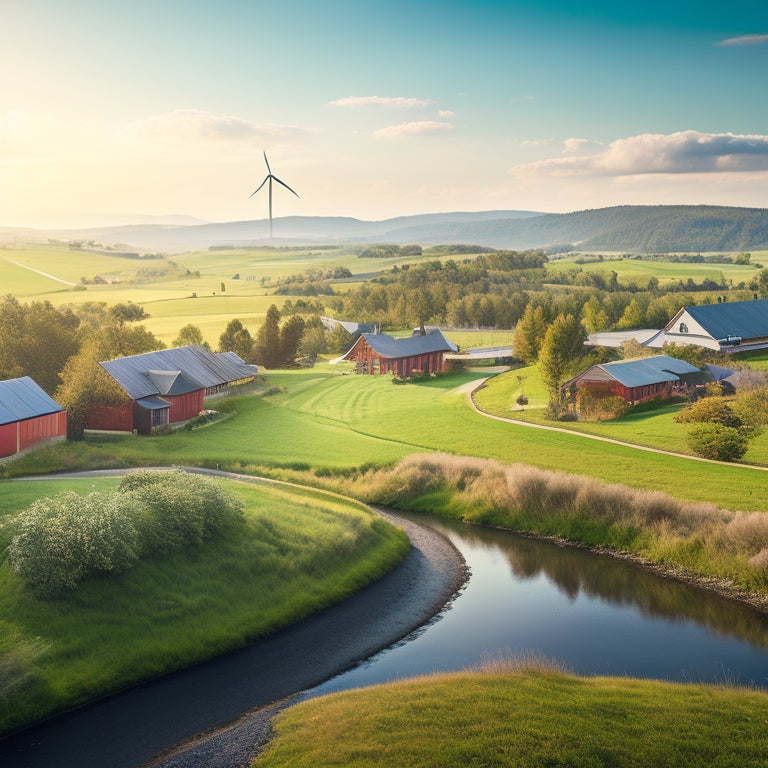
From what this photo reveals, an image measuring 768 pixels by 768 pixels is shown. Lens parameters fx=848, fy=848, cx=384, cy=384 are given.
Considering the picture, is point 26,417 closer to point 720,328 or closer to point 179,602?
point 179,602

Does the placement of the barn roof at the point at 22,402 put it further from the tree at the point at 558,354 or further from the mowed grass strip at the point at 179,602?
the tree at the point at 558,354

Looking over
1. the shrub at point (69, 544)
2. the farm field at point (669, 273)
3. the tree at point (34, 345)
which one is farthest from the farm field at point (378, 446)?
the farm field at point (669, 273)

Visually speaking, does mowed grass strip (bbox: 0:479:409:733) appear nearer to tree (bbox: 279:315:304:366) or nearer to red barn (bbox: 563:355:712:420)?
red barn (bbox: 563:355:712:420)

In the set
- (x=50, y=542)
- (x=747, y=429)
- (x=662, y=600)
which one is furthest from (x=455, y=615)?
(x=747, y=429)

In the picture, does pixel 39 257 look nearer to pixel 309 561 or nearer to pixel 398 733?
pixel 309 561

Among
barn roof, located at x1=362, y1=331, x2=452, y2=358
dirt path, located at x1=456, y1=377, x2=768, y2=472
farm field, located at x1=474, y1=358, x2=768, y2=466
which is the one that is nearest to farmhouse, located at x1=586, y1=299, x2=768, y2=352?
farm field, located at x1=474, y1=358, x2=768, y2=466

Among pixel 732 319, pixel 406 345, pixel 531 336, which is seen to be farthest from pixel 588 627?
pixel 732 319

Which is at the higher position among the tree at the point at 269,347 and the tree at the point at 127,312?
the tree at the point at 127,312
